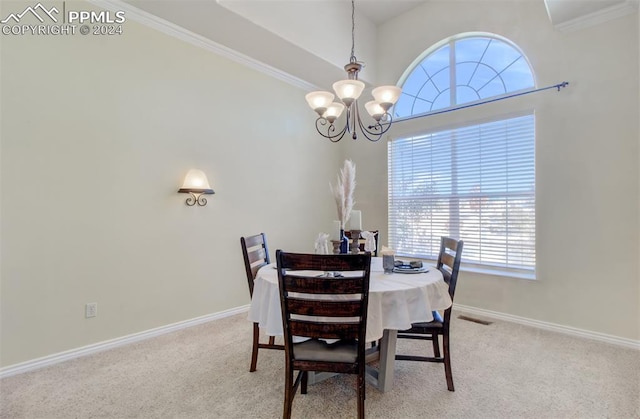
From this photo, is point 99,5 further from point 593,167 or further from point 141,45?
point 593,167

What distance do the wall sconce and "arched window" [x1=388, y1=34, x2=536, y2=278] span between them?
243 centimetres

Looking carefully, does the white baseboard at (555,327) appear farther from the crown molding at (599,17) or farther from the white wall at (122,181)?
the crown molding at (599,17)

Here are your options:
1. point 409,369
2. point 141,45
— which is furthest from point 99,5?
point 409,369

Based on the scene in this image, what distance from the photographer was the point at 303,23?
10.9ft

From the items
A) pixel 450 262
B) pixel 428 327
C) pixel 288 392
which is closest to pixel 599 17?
pixel 450 262

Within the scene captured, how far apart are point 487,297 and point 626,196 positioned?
153 centimetres

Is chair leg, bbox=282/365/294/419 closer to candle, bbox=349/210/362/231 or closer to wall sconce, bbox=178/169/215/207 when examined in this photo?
candle, bbox=349/210/362/231

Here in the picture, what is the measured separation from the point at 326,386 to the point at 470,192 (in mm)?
2644

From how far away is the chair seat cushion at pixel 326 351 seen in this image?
1584mm

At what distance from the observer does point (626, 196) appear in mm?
2637

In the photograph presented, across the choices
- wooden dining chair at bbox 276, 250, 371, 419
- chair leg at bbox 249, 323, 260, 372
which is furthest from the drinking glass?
chair leg at bbox 249, 323, 260, 372

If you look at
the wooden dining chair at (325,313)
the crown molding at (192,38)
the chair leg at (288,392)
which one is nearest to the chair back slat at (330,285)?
the wooden dining chair at (325,313)

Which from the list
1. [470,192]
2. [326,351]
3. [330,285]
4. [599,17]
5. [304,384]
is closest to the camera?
[330,285]

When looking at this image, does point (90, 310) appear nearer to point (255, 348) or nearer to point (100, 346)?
point (100, 346)
